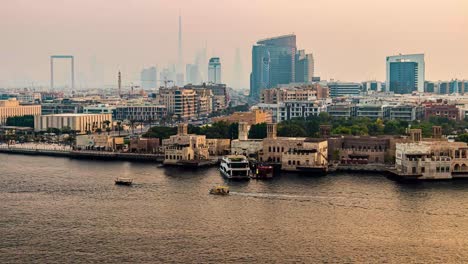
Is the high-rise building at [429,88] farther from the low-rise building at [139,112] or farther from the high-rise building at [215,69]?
the low-rise building at [139,112]

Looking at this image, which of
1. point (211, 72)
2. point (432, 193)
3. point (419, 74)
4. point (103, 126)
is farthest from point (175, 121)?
point (211, 72)

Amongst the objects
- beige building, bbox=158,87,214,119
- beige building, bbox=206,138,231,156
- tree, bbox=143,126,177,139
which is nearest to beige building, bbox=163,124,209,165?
beige building, bbox=206,138,231,156

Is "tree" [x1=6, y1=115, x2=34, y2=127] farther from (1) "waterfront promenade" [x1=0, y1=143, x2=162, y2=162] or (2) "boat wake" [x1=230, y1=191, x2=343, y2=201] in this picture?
(2) "boat wake" [x1=230, y1=191, x2=343, y2=201]

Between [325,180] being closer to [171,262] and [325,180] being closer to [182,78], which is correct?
[171,262]

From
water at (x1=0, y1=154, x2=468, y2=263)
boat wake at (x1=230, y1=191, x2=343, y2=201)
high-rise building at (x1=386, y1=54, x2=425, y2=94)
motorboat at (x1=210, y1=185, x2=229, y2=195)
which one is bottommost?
water at (x1=0, y1=154, x2=468, y2=263)

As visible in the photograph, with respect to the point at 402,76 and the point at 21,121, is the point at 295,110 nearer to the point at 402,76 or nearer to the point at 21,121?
the point at 21,121

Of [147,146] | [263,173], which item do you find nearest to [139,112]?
[147,146]
